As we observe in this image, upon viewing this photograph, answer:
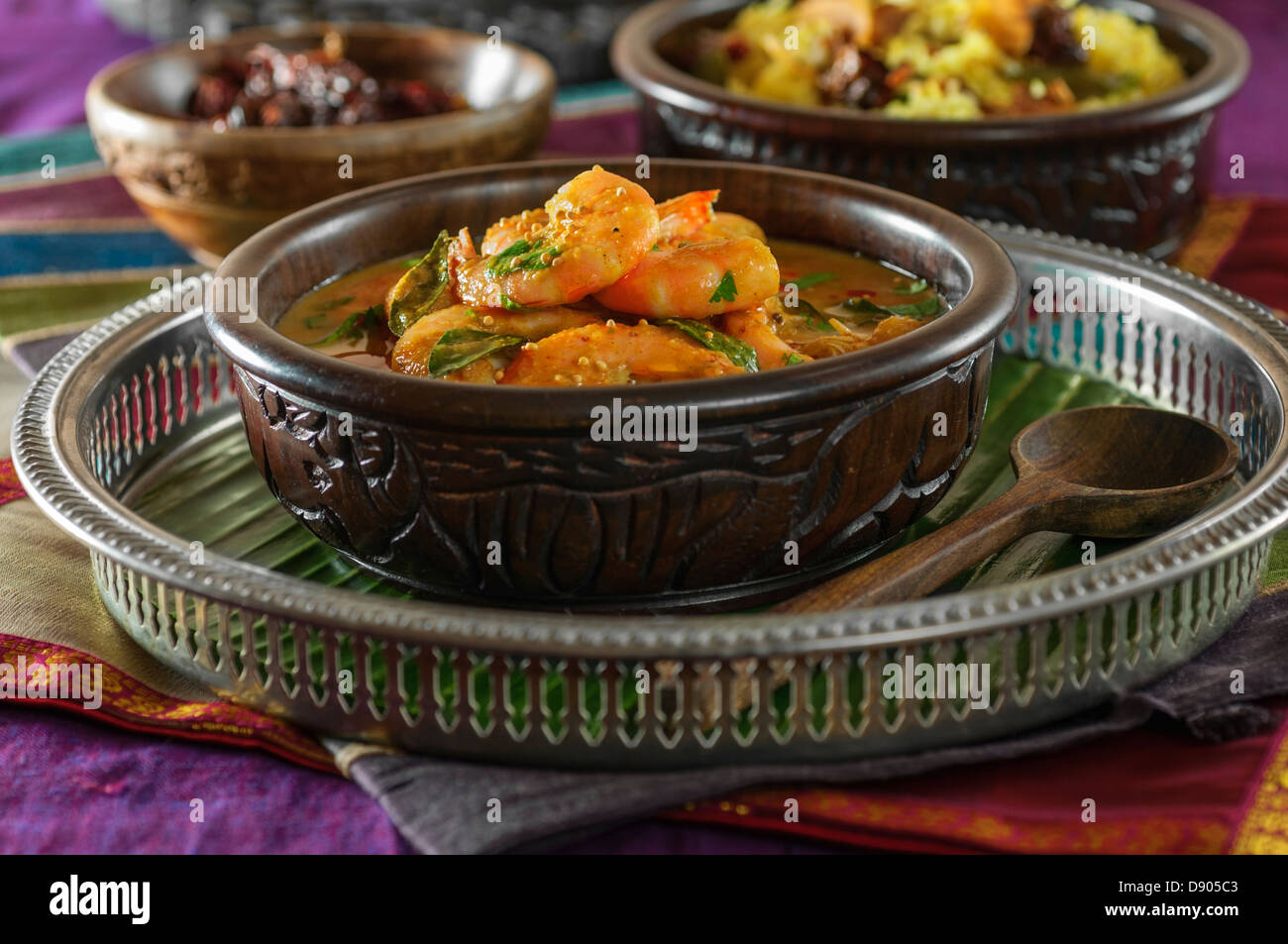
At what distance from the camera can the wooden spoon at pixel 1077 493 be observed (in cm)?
160

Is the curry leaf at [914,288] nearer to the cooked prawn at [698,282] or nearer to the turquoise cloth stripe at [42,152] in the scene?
the cooked prawn at [698,282]

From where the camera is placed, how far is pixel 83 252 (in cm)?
304

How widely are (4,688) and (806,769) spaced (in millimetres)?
830

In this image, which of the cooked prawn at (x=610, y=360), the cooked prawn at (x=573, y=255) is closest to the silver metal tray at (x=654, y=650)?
the cooked prawn at (x=610, y=360)

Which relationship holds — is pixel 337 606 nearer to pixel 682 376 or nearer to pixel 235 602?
pixel 235 602

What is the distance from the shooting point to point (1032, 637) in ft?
4.76

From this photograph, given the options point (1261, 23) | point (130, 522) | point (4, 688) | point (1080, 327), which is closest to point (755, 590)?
point (130, 522)

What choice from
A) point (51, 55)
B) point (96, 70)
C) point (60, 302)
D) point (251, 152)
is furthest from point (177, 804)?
point (51, 55)

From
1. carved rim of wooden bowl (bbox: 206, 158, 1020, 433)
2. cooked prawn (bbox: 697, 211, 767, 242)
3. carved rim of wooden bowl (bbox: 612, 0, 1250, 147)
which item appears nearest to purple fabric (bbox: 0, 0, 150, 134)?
carved rim of wooden bowl (bbox: 612, 0, 1250, 147)

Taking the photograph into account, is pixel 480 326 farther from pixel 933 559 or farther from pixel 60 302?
pixel 60 302

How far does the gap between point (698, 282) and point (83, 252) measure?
1827mm

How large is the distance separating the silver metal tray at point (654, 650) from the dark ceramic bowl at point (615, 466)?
0.09 m

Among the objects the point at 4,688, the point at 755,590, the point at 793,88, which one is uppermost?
the point at 793,88

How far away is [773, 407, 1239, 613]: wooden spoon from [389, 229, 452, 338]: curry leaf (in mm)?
536
